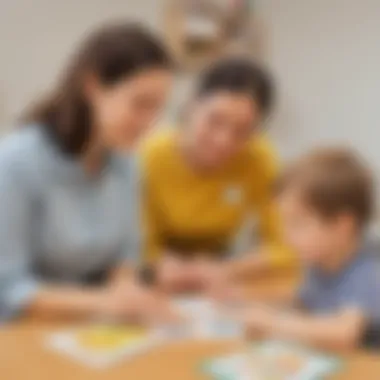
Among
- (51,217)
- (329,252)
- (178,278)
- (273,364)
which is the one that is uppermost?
(51,217)

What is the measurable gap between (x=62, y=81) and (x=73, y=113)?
82mm

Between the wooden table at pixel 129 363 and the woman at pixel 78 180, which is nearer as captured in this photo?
the wooden table at pixel 129 363

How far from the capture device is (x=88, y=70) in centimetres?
151

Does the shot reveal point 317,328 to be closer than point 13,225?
Yes

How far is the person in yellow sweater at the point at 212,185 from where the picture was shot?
1759mm

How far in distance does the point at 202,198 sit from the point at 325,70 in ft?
2.98

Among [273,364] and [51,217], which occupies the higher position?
[51,217]

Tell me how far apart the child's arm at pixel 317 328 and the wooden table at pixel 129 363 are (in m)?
0.04

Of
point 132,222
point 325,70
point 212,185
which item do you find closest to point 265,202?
point 212,185

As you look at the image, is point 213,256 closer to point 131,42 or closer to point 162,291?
point 162,291

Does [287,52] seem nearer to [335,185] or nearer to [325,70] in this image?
[325,70]

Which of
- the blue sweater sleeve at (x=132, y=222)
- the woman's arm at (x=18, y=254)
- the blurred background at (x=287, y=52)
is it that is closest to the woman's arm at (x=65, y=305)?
the woman's arm at (x=18, y=254)

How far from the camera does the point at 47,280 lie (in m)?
1.58

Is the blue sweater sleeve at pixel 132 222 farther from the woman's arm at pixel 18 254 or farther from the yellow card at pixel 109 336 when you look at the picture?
the yellow card at pixel 109 336
